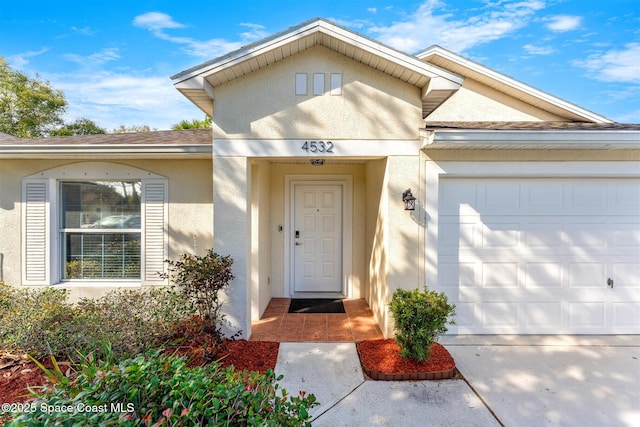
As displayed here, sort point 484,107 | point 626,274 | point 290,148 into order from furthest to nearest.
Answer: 1. point 484,107
2. point 626,274
3. point 290,148

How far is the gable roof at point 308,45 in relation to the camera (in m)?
4.06

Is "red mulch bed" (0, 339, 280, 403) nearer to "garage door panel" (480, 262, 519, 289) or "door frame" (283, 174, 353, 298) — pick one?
"door frame" (283, 174, 353, 298)

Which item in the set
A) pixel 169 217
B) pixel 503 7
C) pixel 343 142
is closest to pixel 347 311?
pixel 343 142

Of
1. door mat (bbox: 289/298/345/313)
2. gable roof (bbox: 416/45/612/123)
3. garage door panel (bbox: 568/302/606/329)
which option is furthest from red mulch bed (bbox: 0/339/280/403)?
gable roof (bbox: 416/45/612/123)

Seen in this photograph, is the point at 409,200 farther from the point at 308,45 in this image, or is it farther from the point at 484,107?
the point at 484,107

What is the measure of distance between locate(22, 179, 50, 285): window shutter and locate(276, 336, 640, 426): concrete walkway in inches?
184

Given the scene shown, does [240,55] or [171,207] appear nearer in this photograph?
[240,55]

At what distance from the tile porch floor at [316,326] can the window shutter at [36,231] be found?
3994mm

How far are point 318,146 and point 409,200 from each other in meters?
1.56

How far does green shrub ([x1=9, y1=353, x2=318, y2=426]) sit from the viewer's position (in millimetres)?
1641

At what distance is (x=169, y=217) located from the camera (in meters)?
5.38

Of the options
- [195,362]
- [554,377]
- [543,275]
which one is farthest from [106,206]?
[543,275]

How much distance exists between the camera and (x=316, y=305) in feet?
20.4

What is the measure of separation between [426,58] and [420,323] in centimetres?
626
